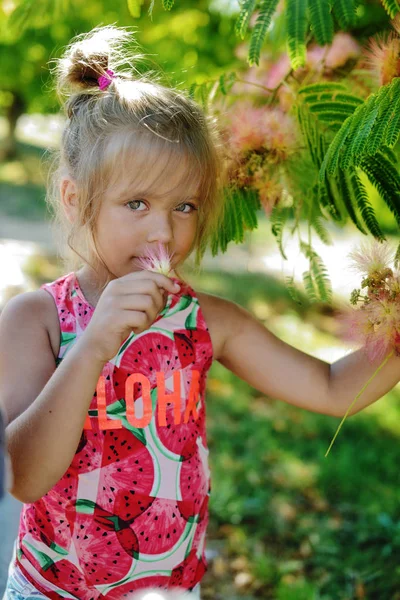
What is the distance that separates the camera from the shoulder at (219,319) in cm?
193

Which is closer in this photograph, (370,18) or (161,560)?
(161,560)

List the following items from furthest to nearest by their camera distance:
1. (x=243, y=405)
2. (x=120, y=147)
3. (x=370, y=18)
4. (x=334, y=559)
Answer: (x=243, y=405) < (x=334, y=559) < (x=370, y=18) < (x=120, y=147)

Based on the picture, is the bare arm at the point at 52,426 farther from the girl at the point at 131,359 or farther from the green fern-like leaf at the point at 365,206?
the green fern-like leaf at the point at 365,206

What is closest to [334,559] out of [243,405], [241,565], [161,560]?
[241,565]

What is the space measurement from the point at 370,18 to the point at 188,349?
1.45 m

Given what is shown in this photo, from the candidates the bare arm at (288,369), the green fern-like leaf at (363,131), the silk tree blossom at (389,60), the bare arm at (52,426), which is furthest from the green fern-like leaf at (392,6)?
the bare arm at (52,426)

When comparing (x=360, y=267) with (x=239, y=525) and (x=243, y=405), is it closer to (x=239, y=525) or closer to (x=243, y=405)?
(x=239, y=525)

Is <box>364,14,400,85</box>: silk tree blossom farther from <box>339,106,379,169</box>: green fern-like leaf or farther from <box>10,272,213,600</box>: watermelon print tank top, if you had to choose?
<box>10,272,213,600</box>: watermelon print tank top

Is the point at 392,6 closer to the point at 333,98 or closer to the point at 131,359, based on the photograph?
the point at 333,98

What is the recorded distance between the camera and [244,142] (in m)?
1.79

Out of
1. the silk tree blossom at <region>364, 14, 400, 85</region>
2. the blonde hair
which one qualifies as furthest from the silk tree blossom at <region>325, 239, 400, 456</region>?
the blonde hair

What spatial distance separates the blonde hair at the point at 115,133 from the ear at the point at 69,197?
0.07ft

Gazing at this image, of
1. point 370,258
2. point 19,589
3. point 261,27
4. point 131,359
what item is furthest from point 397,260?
point 19,589

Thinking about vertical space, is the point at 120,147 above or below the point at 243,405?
above
